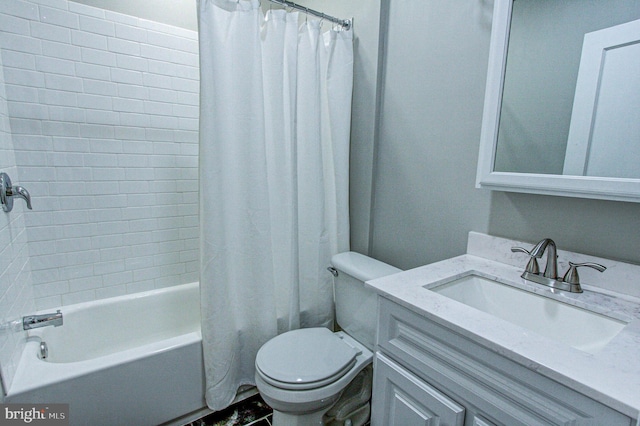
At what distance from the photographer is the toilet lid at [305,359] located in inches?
48.3

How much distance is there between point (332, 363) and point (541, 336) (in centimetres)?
81

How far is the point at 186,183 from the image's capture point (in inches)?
80.8

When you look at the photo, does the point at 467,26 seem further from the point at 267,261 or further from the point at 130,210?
the point at 130,210

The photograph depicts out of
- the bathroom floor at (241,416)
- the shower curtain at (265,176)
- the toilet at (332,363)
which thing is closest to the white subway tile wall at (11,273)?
the shower curtain at (265,176)

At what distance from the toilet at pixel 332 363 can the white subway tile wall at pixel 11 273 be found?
3.02 feet

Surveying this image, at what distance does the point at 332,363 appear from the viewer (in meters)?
1.31

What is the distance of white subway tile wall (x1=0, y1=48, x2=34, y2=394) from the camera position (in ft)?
3.80

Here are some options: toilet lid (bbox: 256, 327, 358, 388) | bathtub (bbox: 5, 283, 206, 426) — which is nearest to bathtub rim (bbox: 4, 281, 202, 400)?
bathtub (bbox: 5, 283, 206, 426)

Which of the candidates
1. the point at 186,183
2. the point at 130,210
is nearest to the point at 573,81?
the point at 186,183

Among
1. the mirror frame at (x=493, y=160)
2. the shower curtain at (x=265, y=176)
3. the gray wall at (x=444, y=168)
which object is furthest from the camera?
the shower curtain at (x=265, y=176)

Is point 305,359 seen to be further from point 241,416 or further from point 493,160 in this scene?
point 493,160

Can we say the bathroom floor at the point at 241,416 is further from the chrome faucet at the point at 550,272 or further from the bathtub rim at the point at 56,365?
the chrome faucet at the point at 550,272

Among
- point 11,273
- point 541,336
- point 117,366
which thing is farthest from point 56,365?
point 541,336

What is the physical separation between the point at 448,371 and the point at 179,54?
84.7 inches
